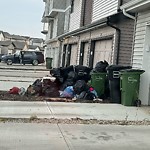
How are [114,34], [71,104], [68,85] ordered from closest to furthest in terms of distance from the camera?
[71,104] → [68,85] → [114,34]

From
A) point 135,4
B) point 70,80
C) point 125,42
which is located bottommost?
point 70,80

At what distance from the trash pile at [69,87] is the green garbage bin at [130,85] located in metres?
1.30

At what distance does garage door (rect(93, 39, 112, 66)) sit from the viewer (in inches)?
639

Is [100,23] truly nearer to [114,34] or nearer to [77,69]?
[114,34]

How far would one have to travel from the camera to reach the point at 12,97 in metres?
12.6

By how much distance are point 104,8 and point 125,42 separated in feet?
13.0

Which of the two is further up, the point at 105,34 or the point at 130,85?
the point at 105,34

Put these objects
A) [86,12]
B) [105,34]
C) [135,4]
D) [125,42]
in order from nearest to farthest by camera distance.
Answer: [135,4], [125,42], [105,34], [86,12]

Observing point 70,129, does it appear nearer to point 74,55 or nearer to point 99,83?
point 99,83

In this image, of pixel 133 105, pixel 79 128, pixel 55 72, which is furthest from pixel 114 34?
pixel 79 128

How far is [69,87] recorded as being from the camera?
43.8ft

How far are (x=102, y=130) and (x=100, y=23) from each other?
9.17 metres

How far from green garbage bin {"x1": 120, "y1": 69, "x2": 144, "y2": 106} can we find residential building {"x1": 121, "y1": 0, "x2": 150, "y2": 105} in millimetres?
430

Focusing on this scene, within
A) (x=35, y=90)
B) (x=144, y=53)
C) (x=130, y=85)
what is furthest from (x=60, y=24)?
(x=130, y=85)
